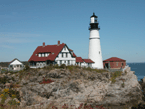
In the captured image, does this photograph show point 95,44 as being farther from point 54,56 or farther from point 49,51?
point 49,51

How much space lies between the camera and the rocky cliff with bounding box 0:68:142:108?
986 inches

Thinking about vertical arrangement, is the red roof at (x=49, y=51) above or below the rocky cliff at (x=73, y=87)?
above

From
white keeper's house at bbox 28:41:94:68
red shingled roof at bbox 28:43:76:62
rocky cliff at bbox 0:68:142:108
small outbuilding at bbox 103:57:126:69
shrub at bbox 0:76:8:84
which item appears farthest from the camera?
small outbuilding at bbox 103:57:126:69

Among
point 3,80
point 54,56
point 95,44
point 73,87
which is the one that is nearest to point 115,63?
point 95,44

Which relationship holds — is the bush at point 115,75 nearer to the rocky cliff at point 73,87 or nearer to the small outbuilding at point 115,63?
the rocky cliff at point 73,87

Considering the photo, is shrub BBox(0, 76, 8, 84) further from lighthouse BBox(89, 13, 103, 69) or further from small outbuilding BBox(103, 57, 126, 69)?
small outbuilding BBox(103, 57, 126, 69)

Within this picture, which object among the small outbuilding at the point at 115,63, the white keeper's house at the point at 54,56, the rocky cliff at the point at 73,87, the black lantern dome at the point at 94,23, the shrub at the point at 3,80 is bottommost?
the rocky cliff at the point at 73,87

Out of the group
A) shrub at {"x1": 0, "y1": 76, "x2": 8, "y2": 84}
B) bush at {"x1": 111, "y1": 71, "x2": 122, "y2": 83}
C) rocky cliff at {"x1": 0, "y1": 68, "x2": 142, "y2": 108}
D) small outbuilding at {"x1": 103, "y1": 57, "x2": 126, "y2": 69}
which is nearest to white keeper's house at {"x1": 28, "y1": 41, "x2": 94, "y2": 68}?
small outbuilding at {"x1": 103, "y1": 57, "x2": 126, "y2": 69}

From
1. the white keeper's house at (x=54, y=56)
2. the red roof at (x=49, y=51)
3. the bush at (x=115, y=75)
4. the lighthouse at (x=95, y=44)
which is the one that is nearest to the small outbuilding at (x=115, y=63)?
the lighthouse at (x=95, y=44)

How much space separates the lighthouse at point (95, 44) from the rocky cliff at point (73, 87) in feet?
26.7

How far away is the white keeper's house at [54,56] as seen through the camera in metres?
38.4

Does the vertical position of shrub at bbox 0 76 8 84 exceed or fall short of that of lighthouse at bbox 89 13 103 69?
it falls short

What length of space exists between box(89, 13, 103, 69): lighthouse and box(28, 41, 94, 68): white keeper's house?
5.42ft

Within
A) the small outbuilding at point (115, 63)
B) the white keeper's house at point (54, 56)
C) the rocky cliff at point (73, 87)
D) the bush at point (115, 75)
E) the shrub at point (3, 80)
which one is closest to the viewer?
the rocky cliff at point (73, 87)
